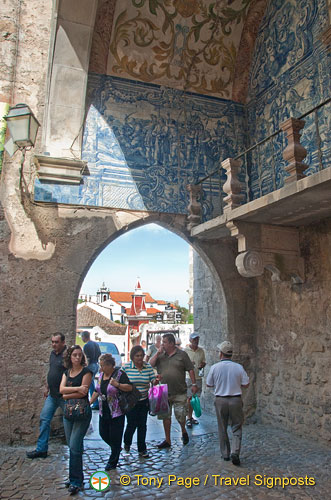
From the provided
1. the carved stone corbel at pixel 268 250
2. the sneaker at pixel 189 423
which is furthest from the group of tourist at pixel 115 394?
the carved stone corbel at pixel 268 250

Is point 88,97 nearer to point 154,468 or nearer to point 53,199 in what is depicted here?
point 53,199

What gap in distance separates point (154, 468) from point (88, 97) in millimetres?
4983

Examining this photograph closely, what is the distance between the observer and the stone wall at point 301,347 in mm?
4961

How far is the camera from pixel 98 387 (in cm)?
383

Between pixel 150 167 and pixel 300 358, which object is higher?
pixel 150 167

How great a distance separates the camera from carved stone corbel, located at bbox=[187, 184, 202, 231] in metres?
6.07

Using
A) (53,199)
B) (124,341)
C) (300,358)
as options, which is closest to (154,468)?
(300,358)

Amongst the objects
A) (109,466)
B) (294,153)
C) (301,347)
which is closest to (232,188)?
(294,153)

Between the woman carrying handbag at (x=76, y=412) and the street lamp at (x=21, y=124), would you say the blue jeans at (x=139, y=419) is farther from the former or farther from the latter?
the street lamp at (x=21, y=124)

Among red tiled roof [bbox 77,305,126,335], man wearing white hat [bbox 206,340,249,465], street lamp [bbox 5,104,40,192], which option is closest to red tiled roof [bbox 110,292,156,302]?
red tiled roof [bbox 77,305,126,335]

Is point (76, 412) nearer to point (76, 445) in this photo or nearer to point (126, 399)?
point (76, 445)

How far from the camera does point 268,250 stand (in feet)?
16.8

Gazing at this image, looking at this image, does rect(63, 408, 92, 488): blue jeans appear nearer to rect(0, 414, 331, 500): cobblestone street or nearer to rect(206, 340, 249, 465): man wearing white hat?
rect(0, 414, 331, 500): cobblestone street

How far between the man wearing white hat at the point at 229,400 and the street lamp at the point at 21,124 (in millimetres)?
3365
